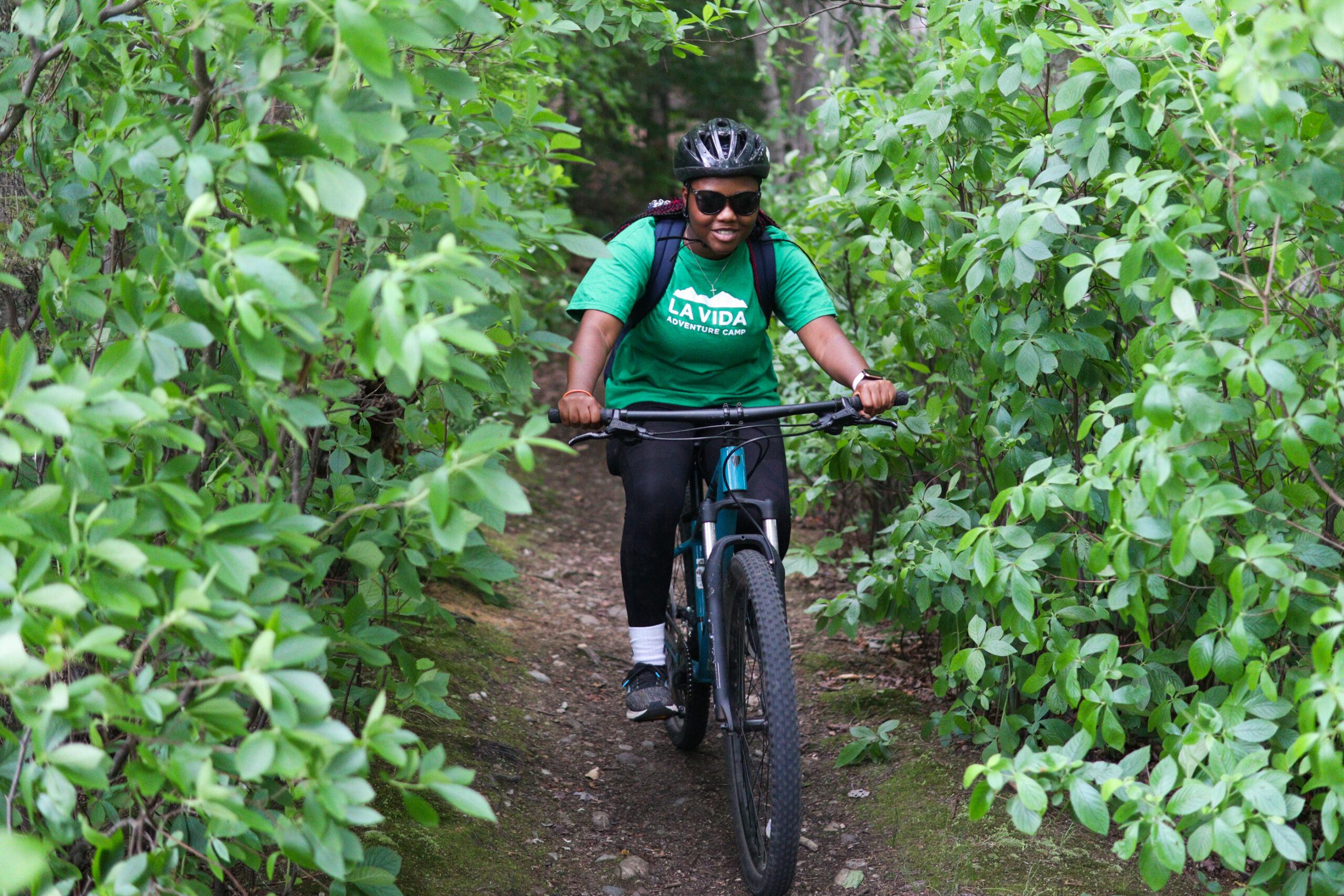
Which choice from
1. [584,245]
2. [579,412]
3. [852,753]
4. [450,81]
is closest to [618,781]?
[852,753]

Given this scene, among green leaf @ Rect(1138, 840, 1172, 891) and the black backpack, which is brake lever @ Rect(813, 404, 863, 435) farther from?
green leaf @ Rect(1138, 840, 1172, 891)

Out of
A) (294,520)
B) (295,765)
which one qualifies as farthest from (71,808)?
(294,520)

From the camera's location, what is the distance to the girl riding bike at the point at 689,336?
3498 mm

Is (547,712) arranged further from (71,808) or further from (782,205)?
(782,205)

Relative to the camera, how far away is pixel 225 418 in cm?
230

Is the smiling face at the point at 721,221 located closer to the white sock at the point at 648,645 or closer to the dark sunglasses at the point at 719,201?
the dark sunglasses at the point at 719,201

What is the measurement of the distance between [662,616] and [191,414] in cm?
214

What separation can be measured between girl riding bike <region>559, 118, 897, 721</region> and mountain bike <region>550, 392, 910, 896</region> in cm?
10

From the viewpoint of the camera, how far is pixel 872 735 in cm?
393

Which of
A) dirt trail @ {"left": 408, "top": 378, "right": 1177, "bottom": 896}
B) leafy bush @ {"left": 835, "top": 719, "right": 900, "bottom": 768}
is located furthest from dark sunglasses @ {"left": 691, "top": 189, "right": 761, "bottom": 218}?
dirt trail @ {"left": 408, "top": 378, "right": 1177, "bottom": 896}

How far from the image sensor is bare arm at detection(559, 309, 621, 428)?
315cm

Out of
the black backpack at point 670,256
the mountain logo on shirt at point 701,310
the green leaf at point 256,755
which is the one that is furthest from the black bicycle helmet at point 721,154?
the green leaf at point 256,755

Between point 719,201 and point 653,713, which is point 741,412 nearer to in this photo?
point 719,201

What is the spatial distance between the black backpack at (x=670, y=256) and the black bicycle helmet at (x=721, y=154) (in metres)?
0.18
